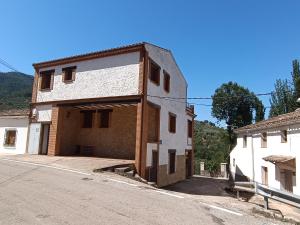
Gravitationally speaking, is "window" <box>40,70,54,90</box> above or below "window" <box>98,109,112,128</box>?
above

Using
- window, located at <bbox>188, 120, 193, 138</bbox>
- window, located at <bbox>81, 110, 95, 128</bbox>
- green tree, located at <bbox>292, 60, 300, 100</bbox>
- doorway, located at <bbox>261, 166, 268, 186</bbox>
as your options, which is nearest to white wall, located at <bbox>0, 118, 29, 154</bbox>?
window, located at <bbox>81, 110, 95, 128</bbox>

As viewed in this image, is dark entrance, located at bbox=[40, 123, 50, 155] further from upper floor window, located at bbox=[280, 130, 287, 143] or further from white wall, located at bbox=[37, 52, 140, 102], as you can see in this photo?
upper floor window, located at bbox=[280, 130, 287, 143]

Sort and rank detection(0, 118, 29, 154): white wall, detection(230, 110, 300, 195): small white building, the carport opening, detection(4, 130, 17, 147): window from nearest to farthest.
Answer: detection(230, 110, 300, 195): small white building
the carport opening
detection(0, 118, 29, 154): white wall
detection(4, 130, 17, 147): window

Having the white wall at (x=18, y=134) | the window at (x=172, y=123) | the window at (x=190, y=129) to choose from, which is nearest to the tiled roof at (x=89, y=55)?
the white wall at (x=18, y=134)

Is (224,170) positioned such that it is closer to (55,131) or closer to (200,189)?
(200,189)

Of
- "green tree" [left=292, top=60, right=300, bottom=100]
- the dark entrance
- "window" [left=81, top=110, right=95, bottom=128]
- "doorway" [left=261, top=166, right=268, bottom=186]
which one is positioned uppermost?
"green tree" [left=292, top=60, right=300, bottom=100]

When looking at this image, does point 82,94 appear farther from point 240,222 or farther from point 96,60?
point 240,222

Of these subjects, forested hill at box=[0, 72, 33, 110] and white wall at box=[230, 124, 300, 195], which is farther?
forested hill at box=[0, 72, 33, 110]

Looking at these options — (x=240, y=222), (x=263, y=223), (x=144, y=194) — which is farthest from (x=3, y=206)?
(x=263, y=223)

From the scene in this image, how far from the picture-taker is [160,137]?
1981cm

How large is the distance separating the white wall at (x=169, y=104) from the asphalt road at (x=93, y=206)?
7.83 m

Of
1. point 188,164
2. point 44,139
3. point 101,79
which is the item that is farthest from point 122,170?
point 188,164

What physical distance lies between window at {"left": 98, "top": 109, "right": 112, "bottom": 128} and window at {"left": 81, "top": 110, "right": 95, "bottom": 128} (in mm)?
829

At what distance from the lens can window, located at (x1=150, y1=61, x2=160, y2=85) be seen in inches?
754
